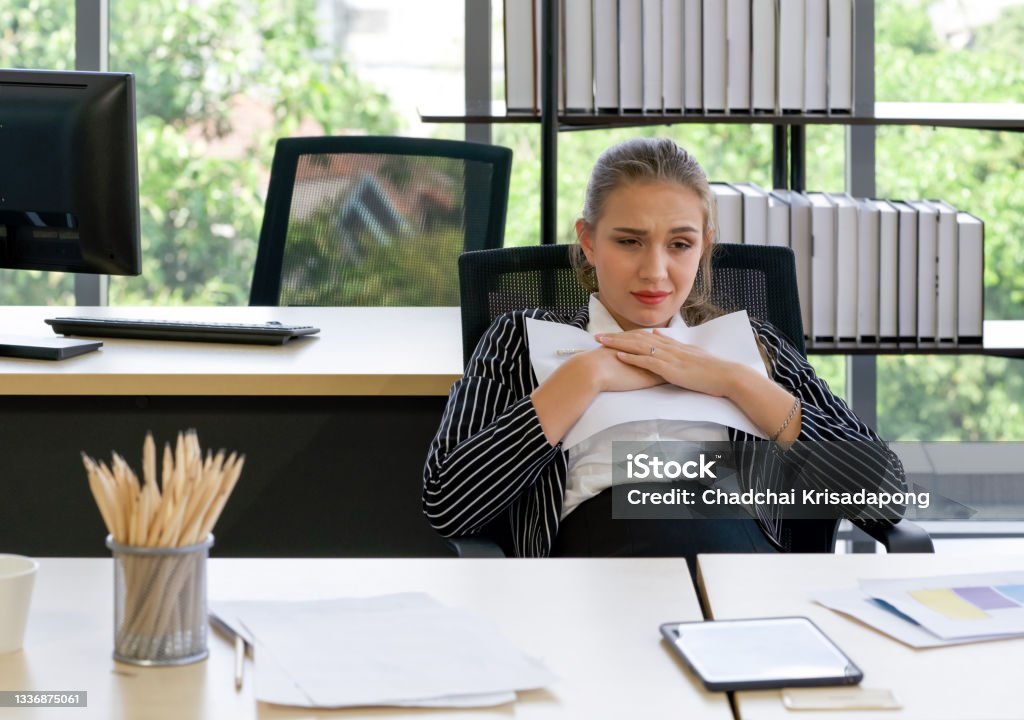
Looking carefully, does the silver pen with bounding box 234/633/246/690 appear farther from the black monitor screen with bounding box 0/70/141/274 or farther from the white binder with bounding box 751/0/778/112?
the white binder with bounding box 751/0/778/112

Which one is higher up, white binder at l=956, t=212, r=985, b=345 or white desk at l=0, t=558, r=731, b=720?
white binder at l=956, t=212, r=985, b=345

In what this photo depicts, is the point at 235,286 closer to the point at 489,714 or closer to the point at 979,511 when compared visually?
the point at 979,511

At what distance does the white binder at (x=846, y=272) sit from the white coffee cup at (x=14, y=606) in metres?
1.97

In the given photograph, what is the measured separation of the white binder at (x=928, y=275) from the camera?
8.63 ft

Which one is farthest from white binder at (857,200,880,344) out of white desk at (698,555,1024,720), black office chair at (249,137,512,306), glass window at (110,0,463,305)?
white desk at (698,555,1024,720)

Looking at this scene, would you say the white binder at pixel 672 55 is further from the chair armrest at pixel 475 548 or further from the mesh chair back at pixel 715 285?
the chair armrest at pixel 475 548

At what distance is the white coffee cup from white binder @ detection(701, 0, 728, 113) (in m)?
1.92

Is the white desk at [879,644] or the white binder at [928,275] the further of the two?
the white binder at [928,275]

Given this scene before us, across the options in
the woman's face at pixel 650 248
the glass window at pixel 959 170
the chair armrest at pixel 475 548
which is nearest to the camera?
the chair armrest at pixel 475 548

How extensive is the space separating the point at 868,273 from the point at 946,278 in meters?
0.16

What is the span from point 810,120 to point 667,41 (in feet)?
1.10

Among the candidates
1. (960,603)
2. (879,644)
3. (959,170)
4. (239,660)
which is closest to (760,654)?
(879,644)

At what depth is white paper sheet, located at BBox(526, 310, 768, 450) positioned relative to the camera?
1.63m

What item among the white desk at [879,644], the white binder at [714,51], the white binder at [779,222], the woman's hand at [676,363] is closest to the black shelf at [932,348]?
the white binder at [779,222]
